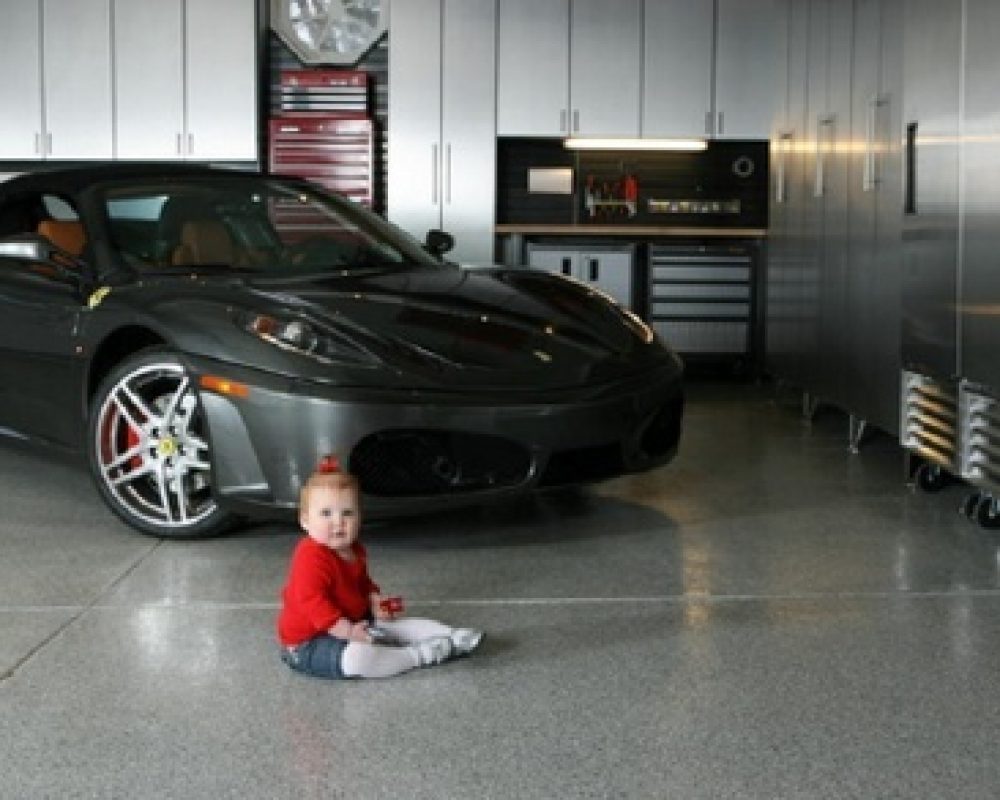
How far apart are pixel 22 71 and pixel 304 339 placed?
681cm

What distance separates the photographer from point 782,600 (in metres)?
3.21

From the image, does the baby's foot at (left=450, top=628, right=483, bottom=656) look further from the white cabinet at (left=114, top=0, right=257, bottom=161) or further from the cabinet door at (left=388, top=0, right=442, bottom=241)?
the white cabinet at (left=114, top=0, right=257, bottom=161)

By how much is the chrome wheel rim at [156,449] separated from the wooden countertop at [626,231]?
5.40 meters

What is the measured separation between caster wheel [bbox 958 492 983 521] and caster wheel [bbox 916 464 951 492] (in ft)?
1.38

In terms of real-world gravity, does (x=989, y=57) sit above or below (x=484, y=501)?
above

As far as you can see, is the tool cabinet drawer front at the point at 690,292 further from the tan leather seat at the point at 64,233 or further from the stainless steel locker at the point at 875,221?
→ the tan leather seat at the point at 64,233

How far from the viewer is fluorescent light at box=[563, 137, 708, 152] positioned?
9.45 m

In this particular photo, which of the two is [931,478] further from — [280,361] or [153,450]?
[153,450]

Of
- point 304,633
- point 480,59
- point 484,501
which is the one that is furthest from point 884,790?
point 480,59

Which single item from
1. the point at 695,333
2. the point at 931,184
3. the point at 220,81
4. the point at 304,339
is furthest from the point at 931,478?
the point at 220,81

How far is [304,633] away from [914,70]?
3.19 meters

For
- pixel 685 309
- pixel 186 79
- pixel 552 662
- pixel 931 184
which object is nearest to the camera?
pixel 552 662

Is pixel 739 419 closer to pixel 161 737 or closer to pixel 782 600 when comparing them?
pixel 782 600

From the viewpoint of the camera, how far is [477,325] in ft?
12.6
